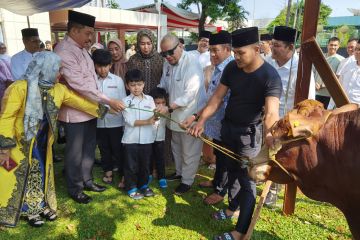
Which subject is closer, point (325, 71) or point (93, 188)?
point (325, 71)

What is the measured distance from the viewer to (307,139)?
126 centimetres

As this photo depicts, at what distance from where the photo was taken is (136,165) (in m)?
4.06

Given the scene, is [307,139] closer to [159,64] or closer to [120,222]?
[120,222]

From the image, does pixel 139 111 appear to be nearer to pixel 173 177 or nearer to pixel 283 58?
pixel 173 177

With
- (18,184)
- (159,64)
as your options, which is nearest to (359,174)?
(18,184)

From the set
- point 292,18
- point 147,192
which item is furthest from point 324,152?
point 292,18

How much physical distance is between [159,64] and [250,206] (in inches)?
96.9

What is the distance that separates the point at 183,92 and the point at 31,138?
1.86m

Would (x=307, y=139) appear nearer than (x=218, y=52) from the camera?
Yes

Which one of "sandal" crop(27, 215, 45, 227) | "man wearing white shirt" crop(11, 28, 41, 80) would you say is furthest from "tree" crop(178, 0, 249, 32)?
"sandal" crop(27, 215, 45, 227)

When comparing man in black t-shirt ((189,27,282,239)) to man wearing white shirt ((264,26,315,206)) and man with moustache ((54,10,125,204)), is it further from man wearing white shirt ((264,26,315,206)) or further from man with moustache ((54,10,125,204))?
man with moustache ((54,10,125,204))

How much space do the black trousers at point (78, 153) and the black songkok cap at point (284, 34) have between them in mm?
2591

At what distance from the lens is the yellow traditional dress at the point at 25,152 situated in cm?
290

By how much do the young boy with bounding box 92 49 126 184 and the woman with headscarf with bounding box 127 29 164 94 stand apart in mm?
372
